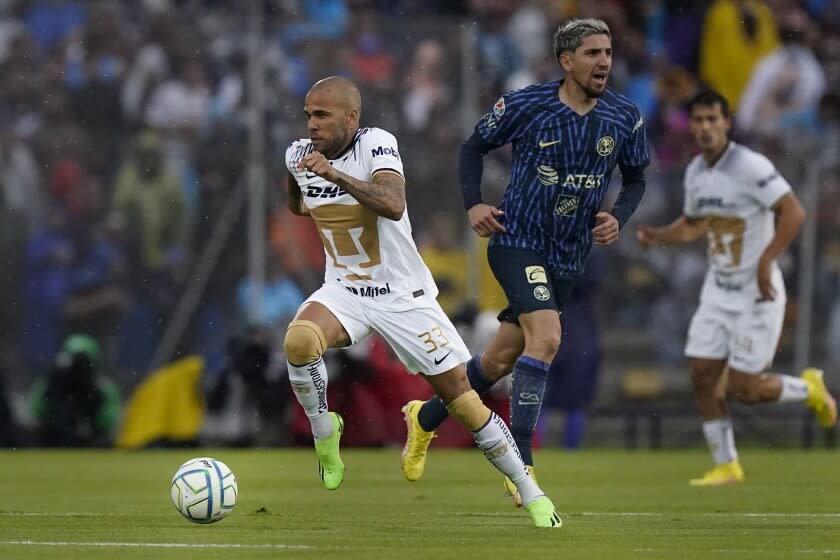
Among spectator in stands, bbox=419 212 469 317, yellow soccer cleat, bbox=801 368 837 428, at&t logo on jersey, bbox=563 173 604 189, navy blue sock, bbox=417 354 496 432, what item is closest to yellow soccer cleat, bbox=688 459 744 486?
yellow soccer cleat, bbox=801 368 837 428

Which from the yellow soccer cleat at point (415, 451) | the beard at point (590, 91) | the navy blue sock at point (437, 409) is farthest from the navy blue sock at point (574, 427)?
the beard at point (590, 91)

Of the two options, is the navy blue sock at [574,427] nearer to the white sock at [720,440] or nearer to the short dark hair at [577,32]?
the white sock at [720,440]

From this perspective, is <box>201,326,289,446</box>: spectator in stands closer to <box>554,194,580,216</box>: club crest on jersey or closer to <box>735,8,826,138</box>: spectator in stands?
<box>735,8,826,138</box>: spectator in stands

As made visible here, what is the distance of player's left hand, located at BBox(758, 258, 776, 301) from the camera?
42.2 ft

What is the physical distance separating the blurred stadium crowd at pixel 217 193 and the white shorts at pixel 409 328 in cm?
733

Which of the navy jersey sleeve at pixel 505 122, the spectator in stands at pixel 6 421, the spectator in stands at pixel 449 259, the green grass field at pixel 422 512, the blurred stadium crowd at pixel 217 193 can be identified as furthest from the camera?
the spectator in stands at pixel 449 259

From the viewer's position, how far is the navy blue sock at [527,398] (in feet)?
31.7

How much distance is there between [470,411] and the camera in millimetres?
8867

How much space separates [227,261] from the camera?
16812 mm

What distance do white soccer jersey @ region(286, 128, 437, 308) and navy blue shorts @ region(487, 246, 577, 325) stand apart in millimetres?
700

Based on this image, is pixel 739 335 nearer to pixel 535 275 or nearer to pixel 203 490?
pixel 535 275

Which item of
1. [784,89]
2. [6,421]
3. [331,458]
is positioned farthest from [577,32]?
[784,89]

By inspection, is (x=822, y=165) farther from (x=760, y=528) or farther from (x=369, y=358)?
(x=760, y=528)

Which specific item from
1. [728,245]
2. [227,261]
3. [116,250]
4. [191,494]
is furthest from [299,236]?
[191,494]
